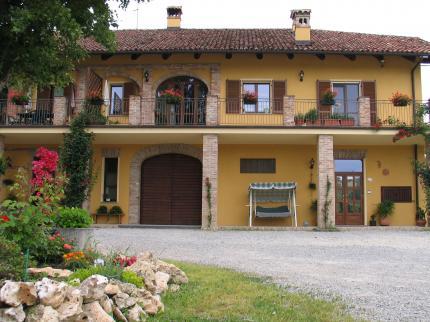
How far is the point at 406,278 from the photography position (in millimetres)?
6727

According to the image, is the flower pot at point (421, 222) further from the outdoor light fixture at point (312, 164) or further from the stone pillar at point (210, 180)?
the stone pillar at point (210, 180)

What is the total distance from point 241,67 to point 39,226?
13.6m

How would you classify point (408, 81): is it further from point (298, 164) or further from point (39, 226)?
point (39, 226)

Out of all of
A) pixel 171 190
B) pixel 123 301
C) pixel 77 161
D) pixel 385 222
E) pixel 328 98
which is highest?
pixel 328 98

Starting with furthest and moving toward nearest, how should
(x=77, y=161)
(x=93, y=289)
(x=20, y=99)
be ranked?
(x=20, y=99), (x=77, y=161), (x=93, y=289)

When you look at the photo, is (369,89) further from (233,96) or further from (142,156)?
(142,156)

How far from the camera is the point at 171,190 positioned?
61.1 feet

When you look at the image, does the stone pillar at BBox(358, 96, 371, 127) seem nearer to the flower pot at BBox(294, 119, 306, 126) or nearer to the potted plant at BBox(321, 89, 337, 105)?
the potted plant at BBox(321, 89, 337, 105)

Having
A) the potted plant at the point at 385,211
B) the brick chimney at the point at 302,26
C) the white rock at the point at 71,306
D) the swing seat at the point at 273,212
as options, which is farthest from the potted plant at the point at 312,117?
the white rock at the point at 71,306

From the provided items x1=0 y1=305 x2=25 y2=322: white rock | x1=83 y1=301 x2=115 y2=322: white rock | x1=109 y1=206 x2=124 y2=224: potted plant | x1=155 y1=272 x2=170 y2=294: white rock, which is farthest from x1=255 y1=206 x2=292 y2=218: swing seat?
x1=0 y1=305 x2=25 y2=322: white rock

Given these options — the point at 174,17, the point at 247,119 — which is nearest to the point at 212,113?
the point at 247,119

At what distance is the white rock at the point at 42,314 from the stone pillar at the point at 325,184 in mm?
12815

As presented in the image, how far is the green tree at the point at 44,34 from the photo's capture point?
776cm

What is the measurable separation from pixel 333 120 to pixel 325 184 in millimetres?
2924
